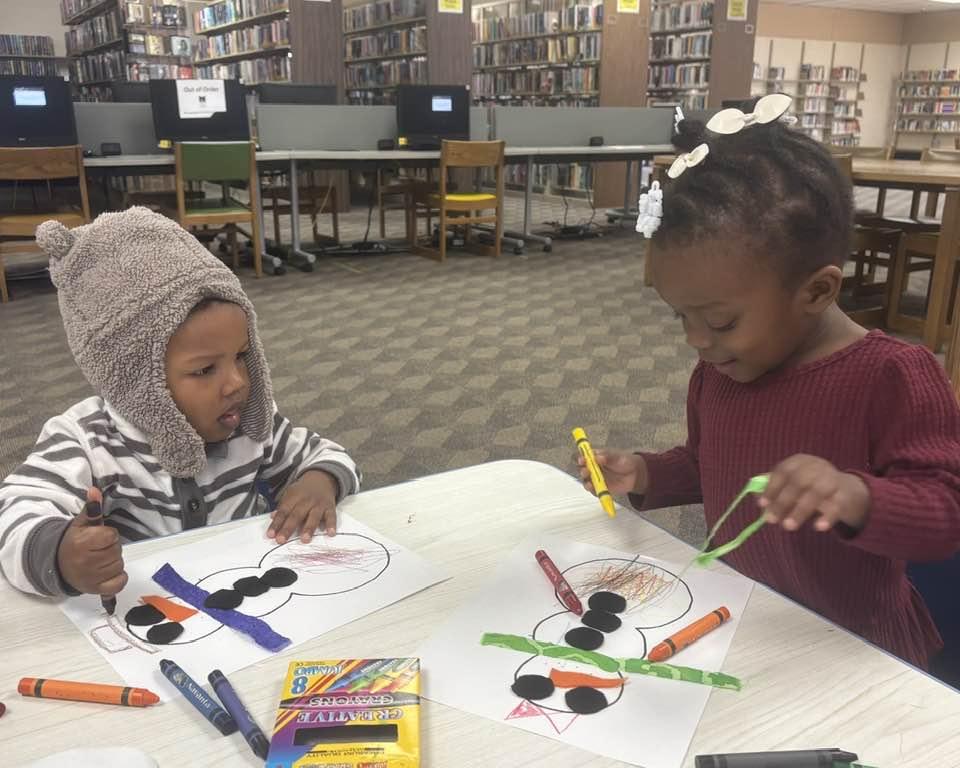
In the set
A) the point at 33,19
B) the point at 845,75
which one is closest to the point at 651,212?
the point at 33,19

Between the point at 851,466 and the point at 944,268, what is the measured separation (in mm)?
2965

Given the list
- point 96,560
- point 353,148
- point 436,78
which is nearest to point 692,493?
point 96,560

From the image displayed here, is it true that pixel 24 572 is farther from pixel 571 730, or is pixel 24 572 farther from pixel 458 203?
pixel 458 203

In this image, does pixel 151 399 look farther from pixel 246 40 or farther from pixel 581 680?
pixel 246 40

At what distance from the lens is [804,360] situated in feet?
3.00

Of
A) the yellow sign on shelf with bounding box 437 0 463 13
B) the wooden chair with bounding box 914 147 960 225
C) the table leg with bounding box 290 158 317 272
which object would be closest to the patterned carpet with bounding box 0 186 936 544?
the table leg with bounding box 290 158 317 272

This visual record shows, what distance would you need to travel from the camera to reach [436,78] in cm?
751

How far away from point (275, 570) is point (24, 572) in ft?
0.73

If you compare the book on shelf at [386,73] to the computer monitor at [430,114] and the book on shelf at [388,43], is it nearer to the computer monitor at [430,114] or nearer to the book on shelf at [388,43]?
the book on shelf at [388,43]

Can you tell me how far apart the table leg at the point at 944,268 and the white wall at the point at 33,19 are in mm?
11013

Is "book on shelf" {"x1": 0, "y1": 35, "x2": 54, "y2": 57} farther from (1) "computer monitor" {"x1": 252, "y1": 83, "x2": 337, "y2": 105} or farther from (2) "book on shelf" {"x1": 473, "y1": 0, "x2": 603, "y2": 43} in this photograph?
(1) "computer monitor" {"x1": 252, "y1": 83, "x2": 337, "y2": 105}

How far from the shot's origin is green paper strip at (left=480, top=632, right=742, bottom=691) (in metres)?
0.61

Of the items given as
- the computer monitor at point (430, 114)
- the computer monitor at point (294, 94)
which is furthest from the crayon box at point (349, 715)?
the computer monitor at point (294, 94)

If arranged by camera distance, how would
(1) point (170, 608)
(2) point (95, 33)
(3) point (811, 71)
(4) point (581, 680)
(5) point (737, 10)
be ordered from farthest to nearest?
1. (3) point (811, 71)
2. (2) point (95, 33)
3. (5) point (737, 10)
4. (1) point (170, 608)
5. (4) point (581, 680)
